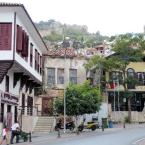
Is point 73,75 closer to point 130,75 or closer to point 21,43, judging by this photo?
point 130,75

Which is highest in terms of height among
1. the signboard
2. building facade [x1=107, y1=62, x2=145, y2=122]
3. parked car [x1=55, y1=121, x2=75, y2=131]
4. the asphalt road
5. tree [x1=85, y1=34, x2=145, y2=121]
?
tree [x1=85, y1=34, x2=145, y2=121]

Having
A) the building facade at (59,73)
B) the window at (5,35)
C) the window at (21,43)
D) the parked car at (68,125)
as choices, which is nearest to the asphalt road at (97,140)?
the window at (21,43)

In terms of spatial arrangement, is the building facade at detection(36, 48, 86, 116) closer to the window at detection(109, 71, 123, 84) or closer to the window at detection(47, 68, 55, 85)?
the window at detection(47, 68, 55, 85)

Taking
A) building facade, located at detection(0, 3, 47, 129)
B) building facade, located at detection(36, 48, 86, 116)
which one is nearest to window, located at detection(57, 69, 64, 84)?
building facade, located at detection(36, 48, 86, 116)

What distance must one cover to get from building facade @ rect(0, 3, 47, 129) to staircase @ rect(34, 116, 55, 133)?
1357mm

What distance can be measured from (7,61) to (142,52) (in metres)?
33.3

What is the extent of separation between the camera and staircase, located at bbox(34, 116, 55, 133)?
4806 centimetres

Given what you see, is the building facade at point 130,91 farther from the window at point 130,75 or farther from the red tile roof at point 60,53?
the red tile roof at point 60,53

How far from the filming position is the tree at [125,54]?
62.9 meters

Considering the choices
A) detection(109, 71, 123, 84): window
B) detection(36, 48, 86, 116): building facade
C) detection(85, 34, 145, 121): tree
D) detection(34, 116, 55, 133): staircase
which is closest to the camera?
detection(34, 116, 55, 133): staircase

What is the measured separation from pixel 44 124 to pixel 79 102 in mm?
4480

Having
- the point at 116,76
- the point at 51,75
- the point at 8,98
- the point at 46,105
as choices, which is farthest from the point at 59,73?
the point at 8,98

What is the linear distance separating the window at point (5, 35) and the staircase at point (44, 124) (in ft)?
50.5

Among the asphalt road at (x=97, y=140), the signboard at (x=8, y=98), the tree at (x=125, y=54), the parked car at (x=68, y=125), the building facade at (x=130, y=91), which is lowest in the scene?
the asphalt road at (x=97, y=140)
